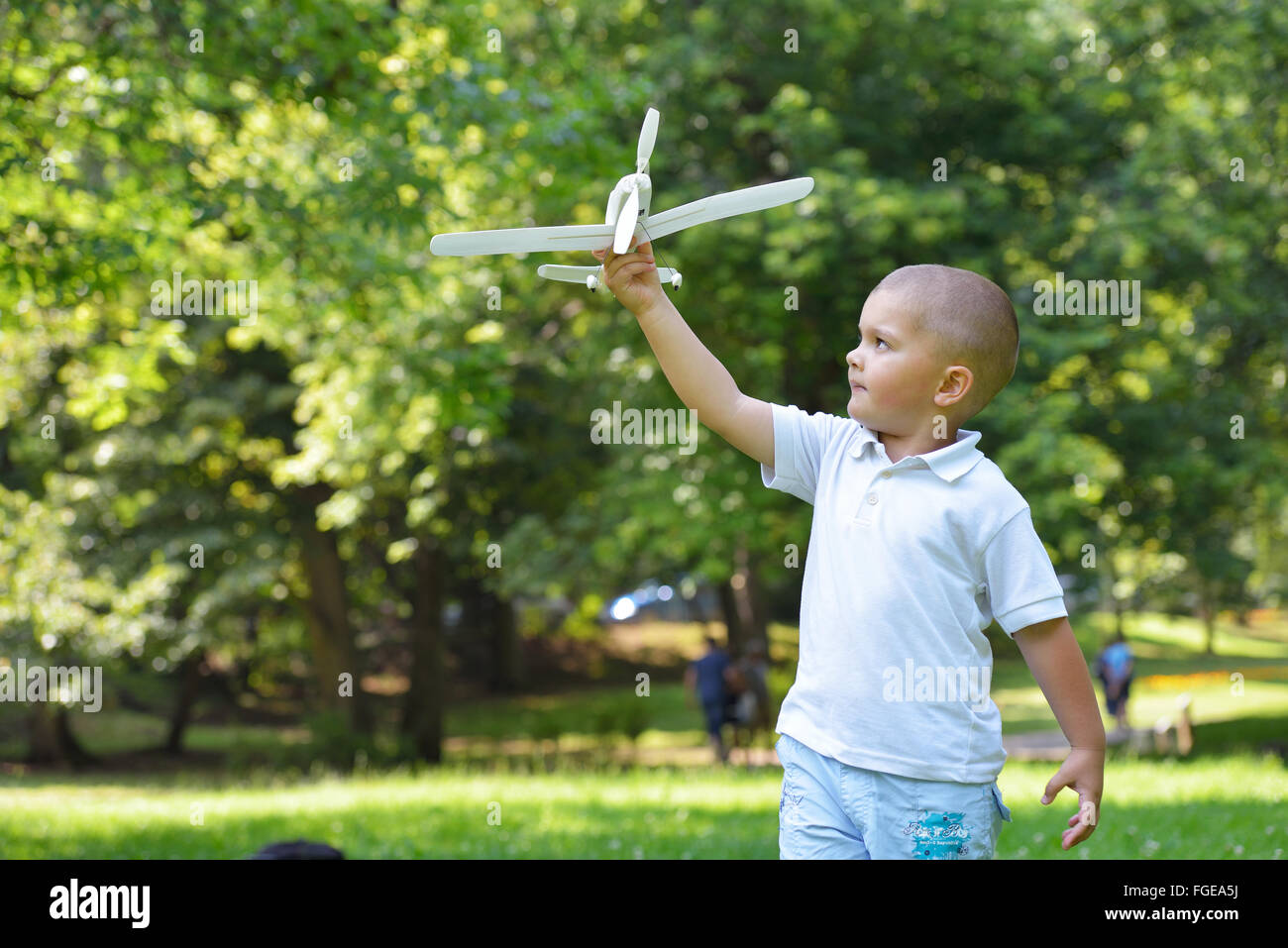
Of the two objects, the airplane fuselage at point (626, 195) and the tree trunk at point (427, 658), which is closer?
the airplane fuselage at point (626, 195)

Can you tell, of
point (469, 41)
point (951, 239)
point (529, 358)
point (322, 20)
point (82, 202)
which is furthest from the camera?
point (529, 358)

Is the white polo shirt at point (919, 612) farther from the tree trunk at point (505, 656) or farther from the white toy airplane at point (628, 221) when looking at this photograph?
the tree trunk at point (505, 656)

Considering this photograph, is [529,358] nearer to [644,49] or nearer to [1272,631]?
[644,49]

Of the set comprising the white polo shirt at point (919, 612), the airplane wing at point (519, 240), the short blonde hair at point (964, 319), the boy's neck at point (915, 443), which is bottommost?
the white polo shirt at point (919, 612)

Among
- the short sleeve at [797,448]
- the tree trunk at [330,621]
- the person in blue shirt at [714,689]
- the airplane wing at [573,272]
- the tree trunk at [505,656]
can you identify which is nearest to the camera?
the airplane wing at [573,272]

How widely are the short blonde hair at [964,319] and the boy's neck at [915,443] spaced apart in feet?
0.29

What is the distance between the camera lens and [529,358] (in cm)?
1606

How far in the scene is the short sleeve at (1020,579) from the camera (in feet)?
7.60

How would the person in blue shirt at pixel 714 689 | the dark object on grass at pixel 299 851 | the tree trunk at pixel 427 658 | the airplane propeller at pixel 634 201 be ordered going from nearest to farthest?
the airplane propeller at pixel 634 201 < the dark object on grass at pixel 299 851 < the person in blue shirt at pixel 714 689 < the tree trunk at pixel 427 658

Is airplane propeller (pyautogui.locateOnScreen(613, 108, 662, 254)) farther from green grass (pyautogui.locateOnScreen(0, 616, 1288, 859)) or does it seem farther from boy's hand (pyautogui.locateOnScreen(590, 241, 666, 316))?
green grass (pyautogui.locateOnScreen(0, 616, 1288, 859))

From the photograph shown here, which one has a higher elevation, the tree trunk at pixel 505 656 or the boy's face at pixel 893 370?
the boy's face at pixel 893 370

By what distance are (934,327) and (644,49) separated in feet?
39.8

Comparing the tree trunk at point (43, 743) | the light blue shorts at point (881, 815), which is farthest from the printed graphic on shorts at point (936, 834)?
the tree trunk at point (43, 743)

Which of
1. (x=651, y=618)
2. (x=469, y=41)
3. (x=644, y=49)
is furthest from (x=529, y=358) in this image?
(x=651, y=618)
